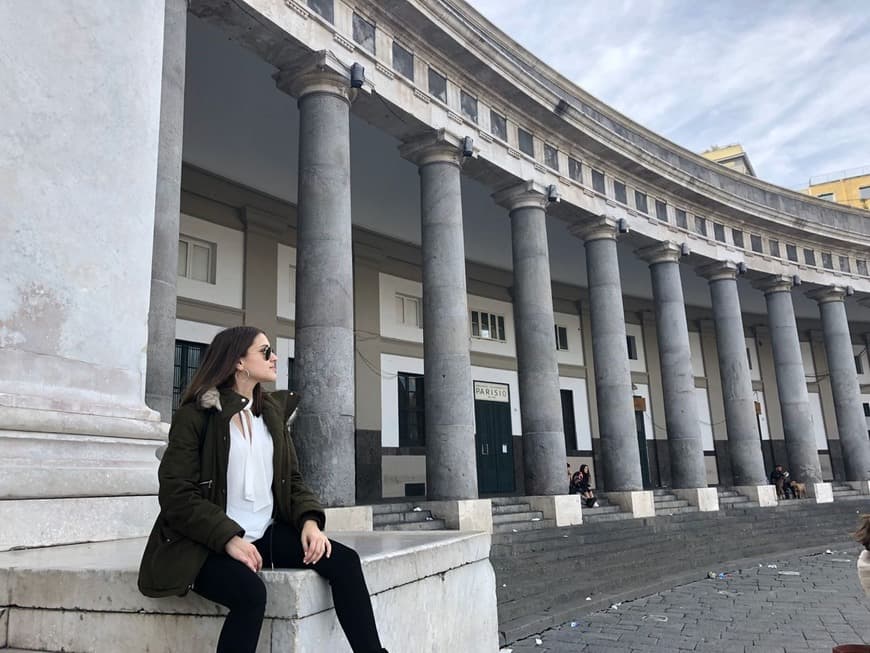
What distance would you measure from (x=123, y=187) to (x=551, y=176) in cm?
1317

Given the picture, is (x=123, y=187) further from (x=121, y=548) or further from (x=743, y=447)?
(x=743, y=447)

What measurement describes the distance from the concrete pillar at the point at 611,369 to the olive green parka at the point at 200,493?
14523 millimetres

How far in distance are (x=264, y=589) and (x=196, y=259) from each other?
50.6 feet

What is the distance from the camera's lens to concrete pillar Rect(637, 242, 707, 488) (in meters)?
18.5

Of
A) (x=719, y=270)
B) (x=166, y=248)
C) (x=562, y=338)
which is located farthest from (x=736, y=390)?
(x=166, y=248)

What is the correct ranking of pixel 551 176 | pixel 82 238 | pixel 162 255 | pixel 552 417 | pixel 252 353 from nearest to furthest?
pixel 252 353, pixel 82 238, pixel 162 255, pixel 552 417, pixel 551 176

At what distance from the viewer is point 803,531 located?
17.6 metres

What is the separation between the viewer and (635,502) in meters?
16.0

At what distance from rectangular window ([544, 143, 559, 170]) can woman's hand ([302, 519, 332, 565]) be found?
14988mm

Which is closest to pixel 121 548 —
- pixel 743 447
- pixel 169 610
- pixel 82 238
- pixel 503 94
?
pixel 169 610

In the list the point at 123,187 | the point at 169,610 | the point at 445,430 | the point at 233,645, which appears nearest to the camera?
the point at 233,645

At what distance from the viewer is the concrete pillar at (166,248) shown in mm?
7406

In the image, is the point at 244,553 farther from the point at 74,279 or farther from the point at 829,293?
the point at 829,293

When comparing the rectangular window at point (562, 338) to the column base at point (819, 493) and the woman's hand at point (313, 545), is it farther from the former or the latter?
the woman's hand at point (313, 545)
